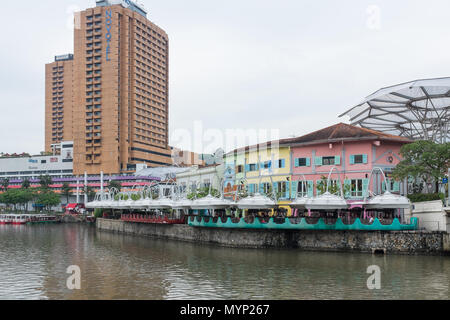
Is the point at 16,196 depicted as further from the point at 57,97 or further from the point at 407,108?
the point at 407,108

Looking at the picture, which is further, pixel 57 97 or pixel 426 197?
pixel 57 97

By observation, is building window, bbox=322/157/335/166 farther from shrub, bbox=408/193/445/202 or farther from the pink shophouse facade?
shrub, bbox=408/193/445/202

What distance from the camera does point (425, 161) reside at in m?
44.5

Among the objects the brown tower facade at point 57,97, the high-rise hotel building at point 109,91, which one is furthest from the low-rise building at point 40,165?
the brown tower facade at point 57,97

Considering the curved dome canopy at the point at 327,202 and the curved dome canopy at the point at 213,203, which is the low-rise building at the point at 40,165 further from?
the curved dome canopy at the point at 327,202

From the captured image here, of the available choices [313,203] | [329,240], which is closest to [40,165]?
[329,240]

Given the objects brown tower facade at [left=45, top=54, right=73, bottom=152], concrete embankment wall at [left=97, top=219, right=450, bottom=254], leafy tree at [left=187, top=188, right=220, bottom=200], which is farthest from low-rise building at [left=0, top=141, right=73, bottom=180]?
concrete embankment wall at [left=97, top=219, right=450, bottom=254]

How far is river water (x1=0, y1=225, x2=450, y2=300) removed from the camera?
2481 cm

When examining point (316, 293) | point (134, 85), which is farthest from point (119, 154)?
point (316, 293)

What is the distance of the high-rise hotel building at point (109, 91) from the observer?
141000 millimetres

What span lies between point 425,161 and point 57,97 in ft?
584

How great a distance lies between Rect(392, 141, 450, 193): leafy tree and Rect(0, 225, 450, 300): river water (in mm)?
10342

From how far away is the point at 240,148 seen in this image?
66.9 metres

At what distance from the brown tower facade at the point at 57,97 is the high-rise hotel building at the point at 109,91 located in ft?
168
